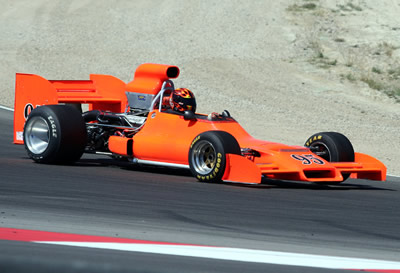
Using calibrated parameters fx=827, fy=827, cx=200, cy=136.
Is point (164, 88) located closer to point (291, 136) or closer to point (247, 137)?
point (247, 137)

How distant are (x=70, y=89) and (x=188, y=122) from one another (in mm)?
3025

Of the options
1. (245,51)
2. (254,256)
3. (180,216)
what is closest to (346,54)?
(245,51)

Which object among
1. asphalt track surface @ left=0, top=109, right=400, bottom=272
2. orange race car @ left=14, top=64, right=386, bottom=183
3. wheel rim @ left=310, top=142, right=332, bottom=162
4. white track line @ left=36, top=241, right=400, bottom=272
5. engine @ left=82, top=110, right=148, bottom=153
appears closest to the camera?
asphalt track surface @ left=0, top=109, right=400, bottom=272

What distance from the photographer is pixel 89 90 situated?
14.5 meters

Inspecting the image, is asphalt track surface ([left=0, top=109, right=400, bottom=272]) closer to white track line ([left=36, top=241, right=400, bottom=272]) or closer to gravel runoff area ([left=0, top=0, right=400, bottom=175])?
white track line ([left=36, top=241, right=400, bottom=272])

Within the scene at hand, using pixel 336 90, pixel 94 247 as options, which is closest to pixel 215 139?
→ pixel 94 247

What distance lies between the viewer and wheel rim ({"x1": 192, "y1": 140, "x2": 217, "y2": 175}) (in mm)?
11227

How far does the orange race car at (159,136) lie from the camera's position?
1093 centimetres

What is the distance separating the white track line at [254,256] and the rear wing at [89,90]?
22.2ft

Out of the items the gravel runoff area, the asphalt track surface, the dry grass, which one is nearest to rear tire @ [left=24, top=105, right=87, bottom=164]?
the asphalt track surface

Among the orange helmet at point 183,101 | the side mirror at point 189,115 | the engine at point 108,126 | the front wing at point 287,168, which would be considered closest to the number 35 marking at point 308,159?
the front wing at point 287,168

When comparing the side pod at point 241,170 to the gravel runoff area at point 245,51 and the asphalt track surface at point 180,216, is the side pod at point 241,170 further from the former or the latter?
the gravel runoff area at point 245,51

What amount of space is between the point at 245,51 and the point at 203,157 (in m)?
23.9

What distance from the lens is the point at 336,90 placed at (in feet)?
98.2
